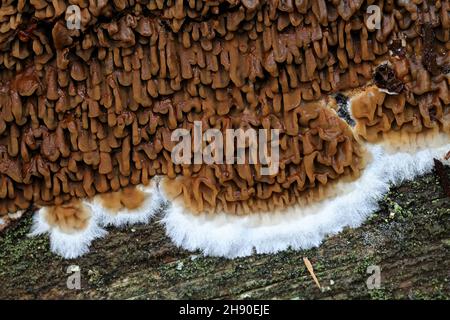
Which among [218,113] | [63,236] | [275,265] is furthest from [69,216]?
[275,265]

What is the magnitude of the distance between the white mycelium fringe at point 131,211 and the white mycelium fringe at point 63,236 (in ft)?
0.21

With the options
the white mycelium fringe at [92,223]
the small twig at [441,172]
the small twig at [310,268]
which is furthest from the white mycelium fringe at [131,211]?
the small twig at [441,172]

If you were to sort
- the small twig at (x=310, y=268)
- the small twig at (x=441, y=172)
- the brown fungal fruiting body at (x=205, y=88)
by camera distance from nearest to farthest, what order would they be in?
the brown fungal fruiting body at (x=205, y=88), the small twig at (x=441, y=172), the small twig at (x=310, y=268)

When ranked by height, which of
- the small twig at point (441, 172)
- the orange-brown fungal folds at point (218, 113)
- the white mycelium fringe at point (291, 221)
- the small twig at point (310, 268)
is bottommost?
the small twig at point (310, 268)

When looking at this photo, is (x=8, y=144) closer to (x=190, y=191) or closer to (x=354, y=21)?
(x=190, y=191)

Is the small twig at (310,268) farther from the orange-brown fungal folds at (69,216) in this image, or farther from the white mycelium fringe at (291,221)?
the orange-brown fungal folds at (69,216)

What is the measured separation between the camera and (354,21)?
3.34m

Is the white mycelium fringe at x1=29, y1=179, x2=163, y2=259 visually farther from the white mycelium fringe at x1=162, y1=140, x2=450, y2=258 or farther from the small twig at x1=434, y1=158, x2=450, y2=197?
the small twig at x1=434, y1=158, x2=450, y2=197

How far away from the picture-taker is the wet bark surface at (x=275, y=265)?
3619mm

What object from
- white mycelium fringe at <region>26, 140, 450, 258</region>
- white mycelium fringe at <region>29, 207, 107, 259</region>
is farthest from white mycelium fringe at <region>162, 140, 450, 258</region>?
white mycelium fringe at <region>29, 207, 107, 259</region>

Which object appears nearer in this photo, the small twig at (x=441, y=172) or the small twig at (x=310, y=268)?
the small twig at (x=441, y=172)

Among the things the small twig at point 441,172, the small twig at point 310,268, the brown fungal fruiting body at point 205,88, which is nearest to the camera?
the brown fungal fruiting body at point 205,88

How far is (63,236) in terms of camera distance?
359 cm

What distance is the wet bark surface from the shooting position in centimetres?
362
